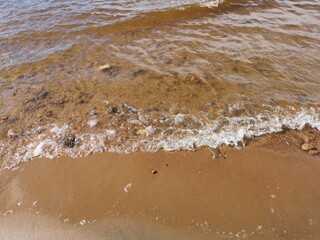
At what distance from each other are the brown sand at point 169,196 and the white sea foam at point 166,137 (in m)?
0.14

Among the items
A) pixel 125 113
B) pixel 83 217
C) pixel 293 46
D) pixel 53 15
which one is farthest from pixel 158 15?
pixel 83 217

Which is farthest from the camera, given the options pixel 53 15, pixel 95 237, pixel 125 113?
pixel 53 15

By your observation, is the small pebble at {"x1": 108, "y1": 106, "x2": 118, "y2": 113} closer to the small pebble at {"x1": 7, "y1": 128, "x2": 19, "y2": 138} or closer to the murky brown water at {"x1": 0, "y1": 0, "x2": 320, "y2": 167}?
the murky brown water at {"x1": 0, "y1": 0, "x2": 320, "y2": 167}

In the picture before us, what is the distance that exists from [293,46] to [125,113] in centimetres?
402

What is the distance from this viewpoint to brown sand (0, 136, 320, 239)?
3119 millimetres

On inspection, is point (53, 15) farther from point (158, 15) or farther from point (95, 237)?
point (95, 237)

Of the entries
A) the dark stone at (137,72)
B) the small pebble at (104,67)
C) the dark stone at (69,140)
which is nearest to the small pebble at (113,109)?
the dark stone at (69,140)

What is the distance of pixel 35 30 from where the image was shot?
25.4ft

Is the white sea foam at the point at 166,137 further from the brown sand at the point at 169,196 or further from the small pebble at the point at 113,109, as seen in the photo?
the small pebble at the point at 113,109

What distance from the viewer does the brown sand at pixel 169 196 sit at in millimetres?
3119

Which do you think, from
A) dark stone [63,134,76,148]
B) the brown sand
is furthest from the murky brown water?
the brown sand

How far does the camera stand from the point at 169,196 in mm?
3441

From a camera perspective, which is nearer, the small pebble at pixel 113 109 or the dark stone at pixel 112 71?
the small pebble at pixel 113 109

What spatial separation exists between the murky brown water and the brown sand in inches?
11.7
